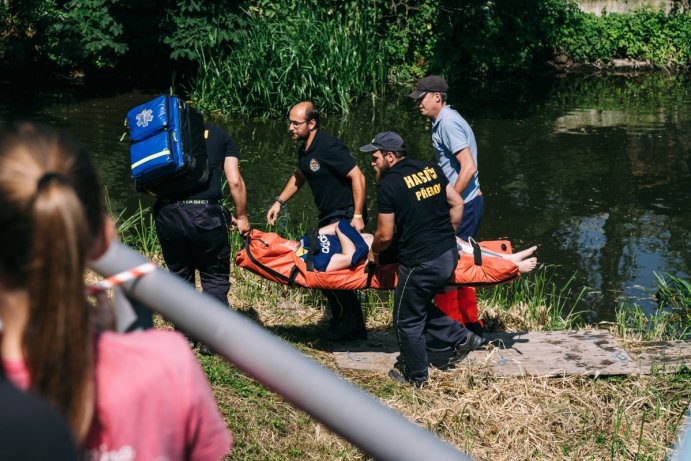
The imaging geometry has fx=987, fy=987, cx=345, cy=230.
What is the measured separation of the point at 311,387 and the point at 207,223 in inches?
193

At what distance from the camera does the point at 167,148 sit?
229 inches

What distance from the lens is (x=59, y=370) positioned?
4.65 feet

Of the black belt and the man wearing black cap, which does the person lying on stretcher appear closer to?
the man wearing black cap

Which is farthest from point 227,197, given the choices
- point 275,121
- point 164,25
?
point 164,25

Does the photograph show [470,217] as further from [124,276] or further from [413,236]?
[124,276]

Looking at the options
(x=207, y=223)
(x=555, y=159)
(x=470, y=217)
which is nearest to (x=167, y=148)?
(x=207, y=223)

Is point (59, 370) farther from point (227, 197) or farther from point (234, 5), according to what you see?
point (234, 5)

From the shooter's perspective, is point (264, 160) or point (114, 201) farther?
point (264, 160)

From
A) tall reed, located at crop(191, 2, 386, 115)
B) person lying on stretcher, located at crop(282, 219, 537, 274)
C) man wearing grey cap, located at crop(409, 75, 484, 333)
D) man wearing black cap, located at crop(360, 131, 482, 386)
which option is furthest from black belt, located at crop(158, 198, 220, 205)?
tall reed, located at crop(191, 2, 386, 115)

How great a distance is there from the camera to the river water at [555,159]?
11156 millimetres

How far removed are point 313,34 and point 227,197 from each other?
7187 millimetres

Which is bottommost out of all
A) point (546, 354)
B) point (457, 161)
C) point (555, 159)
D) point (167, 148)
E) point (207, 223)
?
point (555, 159)

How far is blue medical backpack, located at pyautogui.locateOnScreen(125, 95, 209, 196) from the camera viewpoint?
19.2ft

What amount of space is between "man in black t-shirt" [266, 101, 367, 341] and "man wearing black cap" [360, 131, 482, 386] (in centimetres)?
59
